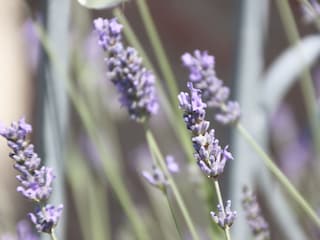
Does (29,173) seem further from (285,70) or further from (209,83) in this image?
(285,70)

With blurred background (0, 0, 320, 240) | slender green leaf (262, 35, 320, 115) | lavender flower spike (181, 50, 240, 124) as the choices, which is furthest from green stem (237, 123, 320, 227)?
slender green leaf (262, 35, 320, 115)

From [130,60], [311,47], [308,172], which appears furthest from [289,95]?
[130,60]

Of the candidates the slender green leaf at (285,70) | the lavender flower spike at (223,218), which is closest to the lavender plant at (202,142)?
the lavender flower spike at (223,218)

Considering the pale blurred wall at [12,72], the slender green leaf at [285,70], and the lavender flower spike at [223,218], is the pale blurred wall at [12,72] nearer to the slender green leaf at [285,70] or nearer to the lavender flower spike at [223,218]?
the slender green leaf at [285,70]

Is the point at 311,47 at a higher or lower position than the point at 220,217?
higher

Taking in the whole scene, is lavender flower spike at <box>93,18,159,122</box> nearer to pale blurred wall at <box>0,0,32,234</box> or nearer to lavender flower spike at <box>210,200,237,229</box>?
lavender flower spike at <box>210,200,237,229</box>

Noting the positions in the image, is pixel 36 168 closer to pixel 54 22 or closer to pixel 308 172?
pixel 54 22
